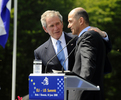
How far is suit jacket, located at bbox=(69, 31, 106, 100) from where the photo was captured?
2516 mm

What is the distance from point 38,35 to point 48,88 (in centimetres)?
1052

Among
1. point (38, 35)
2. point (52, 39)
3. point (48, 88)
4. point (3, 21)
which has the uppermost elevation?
point (3, 21)

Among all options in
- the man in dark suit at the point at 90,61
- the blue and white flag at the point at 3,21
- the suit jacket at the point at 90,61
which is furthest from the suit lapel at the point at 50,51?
the blue and white flag at the point at 3,21

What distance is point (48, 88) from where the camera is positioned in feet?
7.07

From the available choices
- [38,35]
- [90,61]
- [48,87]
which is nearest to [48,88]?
[48,87]

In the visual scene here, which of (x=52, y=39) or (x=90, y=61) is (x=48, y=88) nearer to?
(x=90, y=61)

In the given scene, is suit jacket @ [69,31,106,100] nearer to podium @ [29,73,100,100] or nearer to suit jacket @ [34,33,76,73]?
podium @ [29,73,100,100]

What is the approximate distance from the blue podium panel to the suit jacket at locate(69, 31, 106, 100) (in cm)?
38

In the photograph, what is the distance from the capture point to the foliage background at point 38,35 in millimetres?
12117

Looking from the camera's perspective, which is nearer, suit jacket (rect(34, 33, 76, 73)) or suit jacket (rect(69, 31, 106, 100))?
suit jacket (rect(69, 31, 106, 100))

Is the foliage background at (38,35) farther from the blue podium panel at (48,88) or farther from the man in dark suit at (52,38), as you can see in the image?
the blue podium panel at (48,88)

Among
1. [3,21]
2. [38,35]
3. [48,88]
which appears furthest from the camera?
[38,35]

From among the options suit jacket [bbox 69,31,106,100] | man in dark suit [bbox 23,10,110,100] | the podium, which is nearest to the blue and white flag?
man in dark suit [bbox 23,10,110,100]

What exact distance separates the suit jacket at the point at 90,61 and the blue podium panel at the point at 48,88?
383mm
